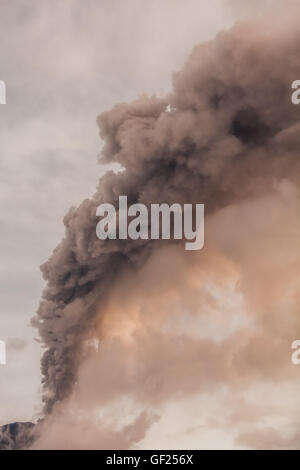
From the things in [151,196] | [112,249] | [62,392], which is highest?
[151,196]

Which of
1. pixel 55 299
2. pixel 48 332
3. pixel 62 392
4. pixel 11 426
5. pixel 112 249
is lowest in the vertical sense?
pixel 11 426

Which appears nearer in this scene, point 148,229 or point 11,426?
point 148,229
